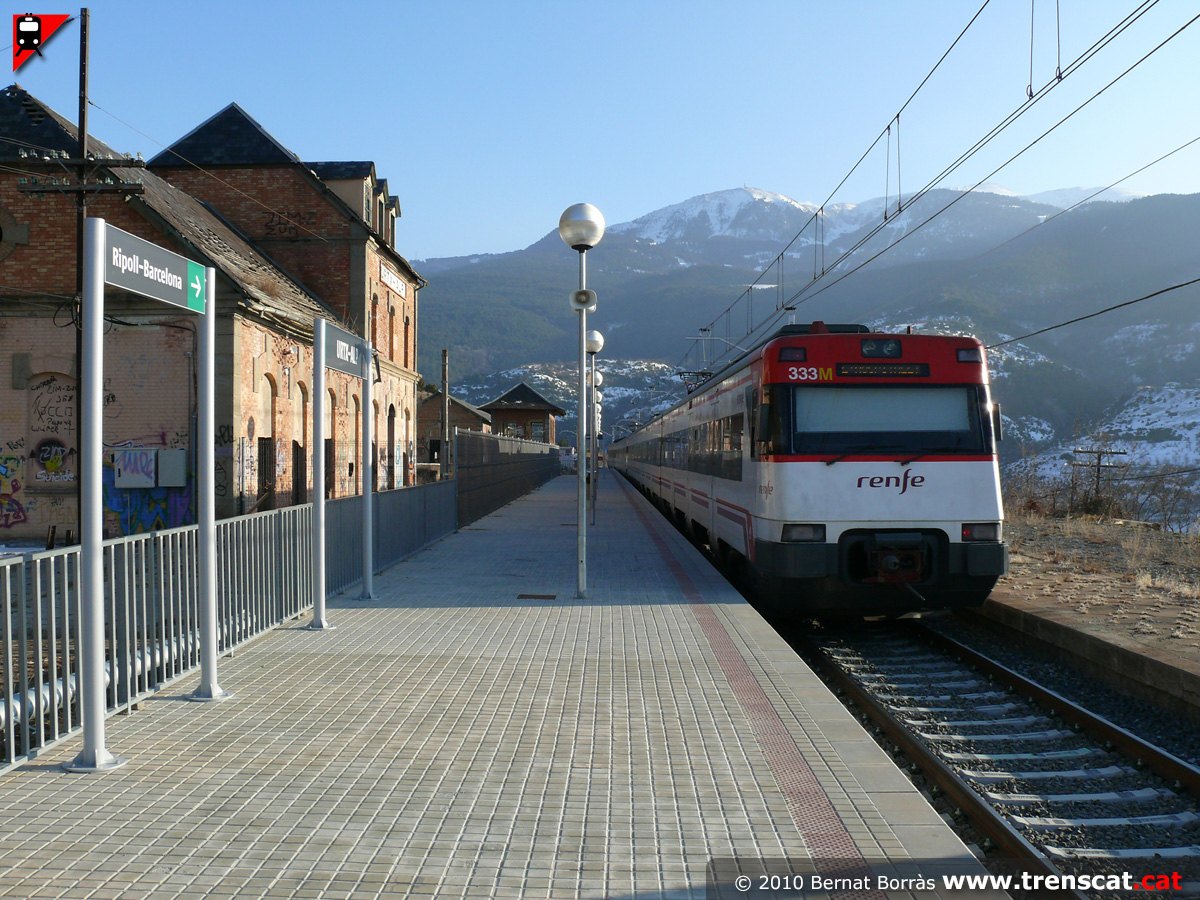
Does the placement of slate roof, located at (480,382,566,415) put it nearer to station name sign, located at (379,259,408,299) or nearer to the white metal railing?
station name sign, located at (379,259,408,299)

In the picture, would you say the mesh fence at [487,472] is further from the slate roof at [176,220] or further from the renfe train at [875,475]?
the renfe train at [875,475]

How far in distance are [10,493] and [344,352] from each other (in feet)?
52.0

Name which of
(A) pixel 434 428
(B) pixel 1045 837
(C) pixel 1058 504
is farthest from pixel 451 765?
(A) pixel 434 428

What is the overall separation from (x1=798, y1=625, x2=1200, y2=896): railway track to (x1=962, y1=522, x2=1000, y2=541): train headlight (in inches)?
45.4

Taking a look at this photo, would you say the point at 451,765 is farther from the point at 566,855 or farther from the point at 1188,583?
the point at 1188,583

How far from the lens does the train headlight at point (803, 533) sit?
10.0 meters

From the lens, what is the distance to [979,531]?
10188 millimetres

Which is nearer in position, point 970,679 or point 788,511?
point 970,679

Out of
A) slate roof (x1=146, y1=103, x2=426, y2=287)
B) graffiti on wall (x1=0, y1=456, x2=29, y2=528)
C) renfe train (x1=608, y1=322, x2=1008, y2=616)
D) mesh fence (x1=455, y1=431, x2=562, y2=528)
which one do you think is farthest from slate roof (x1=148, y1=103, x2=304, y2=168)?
renfe train (x1=608, y1=322, x2=1008, y2=616)

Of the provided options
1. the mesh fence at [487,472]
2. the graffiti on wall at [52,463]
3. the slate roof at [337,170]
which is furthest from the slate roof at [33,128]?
the mesh fence at [487,472]

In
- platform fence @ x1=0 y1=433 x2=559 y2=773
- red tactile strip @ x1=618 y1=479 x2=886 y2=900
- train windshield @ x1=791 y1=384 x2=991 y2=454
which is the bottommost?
red tactile strip @ x1=618 y1=479 x2=886 y2=900

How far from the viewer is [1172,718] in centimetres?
778

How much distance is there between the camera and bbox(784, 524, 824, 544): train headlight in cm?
1002

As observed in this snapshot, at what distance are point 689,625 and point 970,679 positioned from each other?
2510 millimetres
